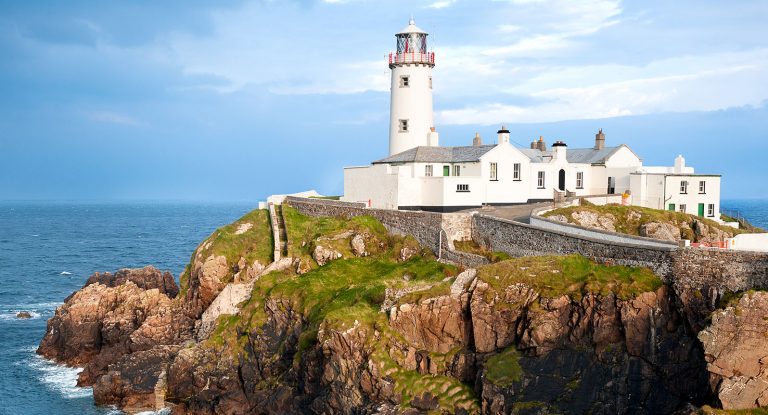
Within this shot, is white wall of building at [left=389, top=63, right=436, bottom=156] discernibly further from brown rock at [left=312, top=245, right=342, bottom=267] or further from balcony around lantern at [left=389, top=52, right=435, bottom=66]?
brown rock at [left=312, top=245, right=342, bottom=267]

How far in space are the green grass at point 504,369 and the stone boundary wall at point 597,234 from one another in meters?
6.69

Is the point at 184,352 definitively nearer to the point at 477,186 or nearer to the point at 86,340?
the point at 86,340

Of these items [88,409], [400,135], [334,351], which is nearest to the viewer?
[334,351]

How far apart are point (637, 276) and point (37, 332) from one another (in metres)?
41.1

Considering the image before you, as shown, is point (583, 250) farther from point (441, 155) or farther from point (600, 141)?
point (600, 141)

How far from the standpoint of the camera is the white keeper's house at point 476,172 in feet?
163

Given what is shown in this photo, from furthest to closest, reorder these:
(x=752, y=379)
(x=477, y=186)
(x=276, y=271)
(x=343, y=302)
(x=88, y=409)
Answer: (x=477, y=186) < (x=276, y=271) < (x=88, y=409) < (x=343, y=302) < (x=752, y=379)

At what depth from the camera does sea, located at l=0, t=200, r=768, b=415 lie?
131 feet

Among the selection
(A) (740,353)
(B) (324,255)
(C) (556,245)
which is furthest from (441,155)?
(A) (740,353)

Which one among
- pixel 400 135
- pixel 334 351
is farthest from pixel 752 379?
pixel 400 135

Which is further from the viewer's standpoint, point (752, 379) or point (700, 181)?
point (700, 181)

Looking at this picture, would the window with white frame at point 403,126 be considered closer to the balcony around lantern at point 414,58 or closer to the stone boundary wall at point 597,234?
the balcony around lantern at point 414,58

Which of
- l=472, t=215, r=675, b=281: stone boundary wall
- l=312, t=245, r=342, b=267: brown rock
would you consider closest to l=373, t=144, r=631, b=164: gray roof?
l=472, t=215, r=675, b=281: stone boundary wall

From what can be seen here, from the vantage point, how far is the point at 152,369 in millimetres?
40156
